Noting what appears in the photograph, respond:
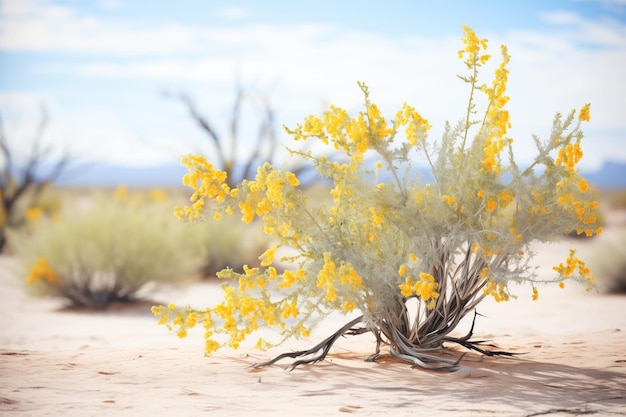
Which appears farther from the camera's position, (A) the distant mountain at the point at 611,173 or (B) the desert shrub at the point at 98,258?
(A) the distant mountain at the point at 611,173

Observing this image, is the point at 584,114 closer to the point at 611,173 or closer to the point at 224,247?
the point at 224,247

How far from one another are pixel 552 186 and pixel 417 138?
37.1 inches

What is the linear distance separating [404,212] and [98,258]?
621cm

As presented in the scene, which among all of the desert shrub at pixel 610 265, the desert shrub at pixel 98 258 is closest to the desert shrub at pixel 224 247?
the desert shrub at pixel 98 258

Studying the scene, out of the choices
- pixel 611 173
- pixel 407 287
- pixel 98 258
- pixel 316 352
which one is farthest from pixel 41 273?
pixel 611 173

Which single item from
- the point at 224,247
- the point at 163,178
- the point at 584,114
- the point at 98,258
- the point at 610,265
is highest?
the point at 163,178

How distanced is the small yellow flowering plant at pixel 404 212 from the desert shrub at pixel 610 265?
7232 millimetres

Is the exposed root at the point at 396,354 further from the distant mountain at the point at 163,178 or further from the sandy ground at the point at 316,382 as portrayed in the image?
the distant mountain at the point at 163,178

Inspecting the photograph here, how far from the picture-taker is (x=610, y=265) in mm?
12641

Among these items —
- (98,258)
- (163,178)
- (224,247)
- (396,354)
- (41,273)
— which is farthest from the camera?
(163,178)

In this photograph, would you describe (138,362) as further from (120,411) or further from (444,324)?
(444,324)

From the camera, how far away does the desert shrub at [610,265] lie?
12.6 meters

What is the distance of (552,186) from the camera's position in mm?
5691

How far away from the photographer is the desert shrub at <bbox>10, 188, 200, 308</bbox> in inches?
432
